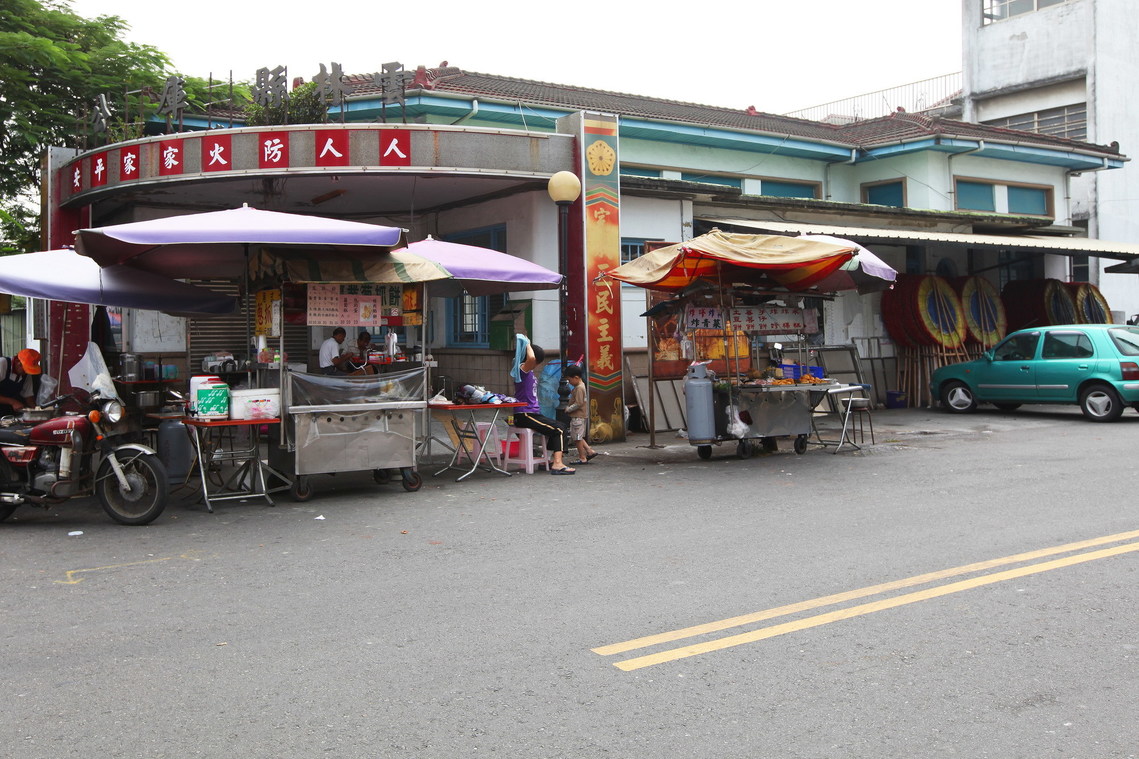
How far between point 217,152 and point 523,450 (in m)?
6.32

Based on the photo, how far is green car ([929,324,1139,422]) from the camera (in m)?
15.8

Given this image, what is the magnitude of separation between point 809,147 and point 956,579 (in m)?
17.4

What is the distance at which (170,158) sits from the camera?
46.0 feet

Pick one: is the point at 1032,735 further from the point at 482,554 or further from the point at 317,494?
the point at 317,494

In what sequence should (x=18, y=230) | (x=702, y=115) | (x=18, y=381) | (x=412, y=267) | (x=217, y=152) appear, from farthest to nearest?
(x=702, y=115), (x=18, y=230), (x=217, y=152), (x=18, y=381), (x=412, y=267)

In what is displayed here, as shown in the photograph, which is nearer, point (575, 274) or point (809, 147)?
point (575, 274)

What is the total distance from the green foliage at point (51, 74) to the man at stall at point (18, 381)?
878cm

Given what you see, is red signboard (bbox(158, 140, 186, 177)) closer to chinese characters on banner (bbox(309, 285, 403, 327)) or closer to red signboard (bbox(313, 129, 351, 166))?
red signboard (bbox(313, 129, 351, 166))

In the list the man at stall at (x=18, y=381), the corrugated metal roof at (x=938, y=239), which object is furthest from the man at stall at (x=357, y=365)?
the corrugated metal roof at (x=938, y=239)

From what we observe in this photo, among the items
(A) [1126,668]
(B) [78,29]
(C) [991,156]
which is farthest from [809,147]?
(A) [1126,668]

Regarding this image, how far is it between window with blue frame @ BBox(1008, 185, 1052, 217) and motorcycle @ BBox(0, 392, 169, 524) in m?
22.3

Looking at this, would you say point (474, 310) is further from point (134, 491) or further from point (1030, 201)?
point (1030, 201)

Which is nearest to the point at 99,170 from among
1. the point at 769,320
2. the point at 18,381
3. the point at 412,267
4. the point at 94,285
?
the point at 18,381

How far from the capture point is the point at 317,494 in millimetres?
10289
